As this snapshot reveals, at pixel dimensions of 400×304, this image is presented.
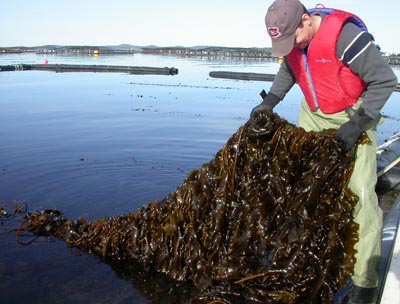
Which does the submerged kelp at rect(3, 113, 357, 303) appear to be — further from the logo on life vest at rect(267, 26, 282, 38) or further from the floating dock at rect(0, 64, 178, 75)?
the floating dock at rect(0, 64, 178, 75)

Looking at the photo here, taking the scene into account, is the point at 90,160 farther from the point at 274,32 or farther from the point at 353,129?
the point at 353,129

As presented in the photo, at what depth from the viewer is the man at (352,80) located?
2648 millimetres

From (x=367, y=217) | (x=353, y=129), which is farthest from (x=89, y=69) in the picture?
(x=367, y=217)

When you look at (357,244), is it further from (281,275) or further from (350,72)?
(350,72)

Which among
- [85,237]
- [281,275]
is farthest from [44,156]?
[281,275]

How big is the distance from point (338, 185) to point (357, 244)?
46 centimetres

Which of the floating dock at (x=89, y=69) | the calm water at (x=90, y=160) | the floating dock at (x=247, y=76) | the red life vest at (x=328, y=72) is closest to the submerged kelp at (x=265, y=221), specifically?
the red life vest at (x=328, y=72)

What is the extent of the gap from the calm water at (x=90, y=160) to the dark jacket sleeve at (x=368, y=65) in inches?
101


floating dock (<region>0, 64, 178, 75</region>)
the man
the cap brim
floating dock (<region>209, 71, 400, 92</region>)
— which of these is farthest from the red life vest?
floating dock (<region>0, 64, 178, 75</region>)

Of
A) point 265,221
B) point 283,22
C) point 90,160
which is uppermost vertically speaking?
point 283,22

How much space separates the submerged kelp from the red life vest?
0.29m

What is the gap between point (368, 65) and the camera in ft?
8.57

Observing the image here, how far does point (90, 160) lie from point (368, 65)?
5.95 meters

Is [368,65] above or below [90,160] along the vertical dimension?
above
